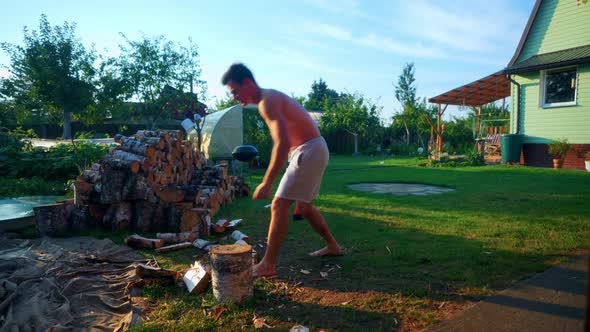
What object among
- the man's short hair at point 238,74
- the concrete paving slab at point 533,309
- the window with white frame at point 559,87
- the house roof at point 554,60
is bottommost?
the concrete paving slab at point 533,309

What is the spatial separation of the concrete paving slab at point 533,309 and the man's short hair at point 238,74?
2283 millimetres

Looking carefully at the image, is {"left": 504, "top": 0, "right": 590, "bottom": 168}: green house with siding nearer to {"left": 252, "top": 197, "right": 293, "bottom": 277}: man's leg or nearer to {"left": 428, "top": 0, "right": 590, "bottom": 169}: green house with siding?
{"left": 428, "top": 0, "right": 590, "bottom": 169}: green house with siding

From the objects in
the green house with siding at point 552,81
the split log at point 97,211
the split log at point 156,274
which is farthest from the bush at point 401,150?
the split log at point 156,274

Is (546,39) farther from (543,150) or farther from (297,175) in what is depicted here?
(297,175)

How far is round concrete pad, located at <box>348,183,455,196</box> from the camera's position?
7.16 metres

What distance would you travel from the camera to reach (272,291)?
9.04ft

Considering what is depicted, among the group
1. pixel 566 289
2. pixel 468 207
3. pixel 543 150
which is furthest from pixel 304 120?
pixel 543 150

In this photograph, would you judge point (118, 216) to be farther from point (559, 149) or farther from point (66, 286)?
point (559, 149)

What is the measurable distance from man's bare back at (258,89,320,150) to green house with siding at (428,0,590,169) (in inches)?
425

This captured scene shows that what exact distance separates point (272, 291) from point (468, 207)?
3.90 m

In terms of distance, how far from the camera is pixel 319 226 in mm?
3393

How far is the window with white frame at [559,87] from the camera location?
36.0ft

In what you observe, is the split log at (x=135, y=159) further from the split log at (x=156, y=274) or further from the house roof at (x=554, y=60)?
the house roof at (x=554, y=60)

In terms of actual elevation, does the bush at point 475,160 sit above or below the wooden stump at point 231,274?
above
